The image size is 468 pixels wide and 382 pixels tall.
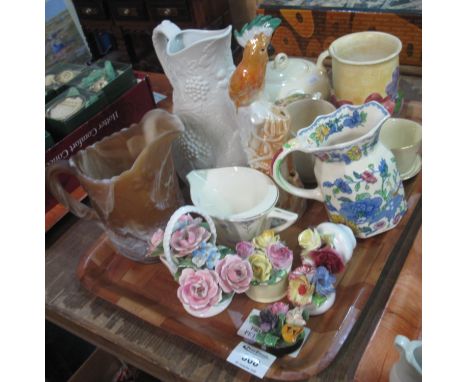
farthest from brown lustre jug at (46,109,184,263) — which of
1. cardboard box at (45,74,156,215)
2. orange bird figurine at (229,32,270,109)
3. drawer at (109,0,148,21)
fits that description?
drawer at (109,0,148,21)

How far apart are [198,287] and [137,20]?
1417 millimetres

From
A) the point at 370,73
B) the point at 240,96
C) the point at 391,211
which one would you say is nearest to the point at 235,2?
the point at 370,73

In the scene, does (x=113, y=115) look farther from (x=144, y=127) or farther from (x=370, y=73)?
(x=370, y=73)

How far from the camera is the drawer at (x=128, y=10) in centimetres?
169

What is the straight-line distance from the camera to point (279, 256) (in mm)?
614

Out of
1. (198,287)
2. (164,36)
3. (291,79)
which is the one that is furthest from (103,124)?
(198,287)

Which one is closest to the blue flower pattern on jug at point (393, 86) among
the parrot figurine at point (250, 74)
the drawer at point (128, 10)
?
the parrot figurine at point (250, 74)

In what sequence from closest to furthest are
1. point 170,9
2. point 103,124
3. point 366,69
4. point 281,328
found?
1. point 281,328
2. point 366,69
3. point 103,124
4. point 170,9

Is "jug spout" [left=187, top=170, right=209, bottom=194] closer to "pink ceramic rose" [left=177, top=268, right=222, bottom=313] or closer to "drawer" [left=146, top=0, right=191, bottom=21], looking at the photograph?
"pink ceramic rose" [left=177, top=268, right=222, bottom=313]

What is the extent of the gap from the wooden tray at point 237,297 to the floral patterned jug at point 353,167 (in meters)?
0.06

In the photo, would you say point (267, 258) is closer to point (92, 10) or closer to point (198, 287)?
point (198, 287)

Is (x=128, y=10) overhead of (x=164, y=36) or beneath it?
beneath

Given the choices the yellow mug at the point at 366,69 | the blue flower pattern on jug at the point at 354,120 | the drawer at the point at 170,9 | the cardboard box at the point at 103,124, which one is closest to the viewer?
the blue flower pattern on jug at the point at 354,120

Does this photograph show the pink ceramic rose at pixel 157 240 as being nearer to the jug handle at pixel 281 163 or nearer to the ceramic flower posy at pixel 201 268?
the ceramic flower posy at pixel 201 268
